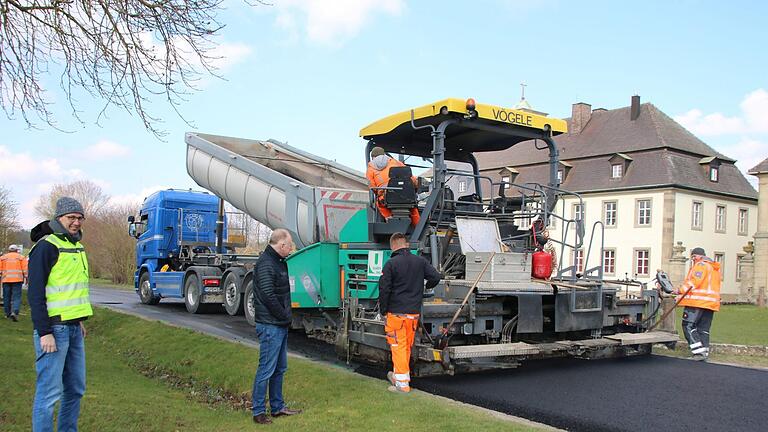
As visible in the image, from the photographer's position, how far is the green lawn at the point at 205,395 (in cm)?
559

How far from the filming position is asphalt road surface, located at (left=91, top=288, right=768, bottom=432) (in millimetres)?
5676

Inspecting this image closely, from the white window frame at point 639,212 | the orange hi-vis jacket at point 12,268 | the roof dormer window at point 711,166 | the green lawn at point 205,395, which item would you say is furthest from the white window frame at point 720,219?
the orange hi-vis jacket at point 12,268

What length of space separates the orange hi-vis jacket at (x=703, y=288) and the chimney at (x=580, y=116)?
126ft

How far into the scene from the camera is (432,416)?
5.57 meters

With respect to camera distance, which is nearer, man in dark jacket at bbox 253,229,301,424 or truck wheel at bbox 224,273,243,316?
man in dark jacket at bbox 253,229,301,424

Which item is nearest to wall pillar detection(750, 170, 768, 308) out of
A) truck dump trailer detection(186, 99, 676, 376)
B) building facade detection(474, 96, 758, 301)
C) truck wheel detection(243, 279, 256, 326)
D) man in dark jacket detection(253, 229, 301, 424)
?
building facade detection(474, 96, 758, 301)

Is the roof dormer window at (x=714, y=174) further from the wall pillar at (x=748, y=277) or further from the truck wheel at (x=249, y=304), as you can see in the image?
the truck wheel at (x=249, y=304)

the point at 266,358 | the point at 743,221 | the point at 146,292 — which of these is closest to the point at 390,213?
the point at 266,358

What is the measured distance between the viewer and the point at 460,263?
26.8ft

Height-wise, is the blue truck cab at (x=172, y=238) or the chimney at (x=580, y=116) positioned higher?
the chimney at (x=580, y=116)

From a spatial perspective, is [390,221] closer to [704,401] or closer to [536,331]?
[536,331]

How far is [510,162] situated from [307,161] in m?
33.7

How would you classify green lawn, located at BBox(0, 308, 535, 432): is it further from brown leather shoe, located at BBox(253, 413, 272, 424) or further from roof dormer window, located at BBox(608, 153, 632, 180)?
roof dormer window, located at BBox(608, 153, 632, 180)

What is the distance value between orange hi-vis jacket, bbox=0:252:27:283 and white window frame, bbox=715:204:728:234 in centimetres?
3881
